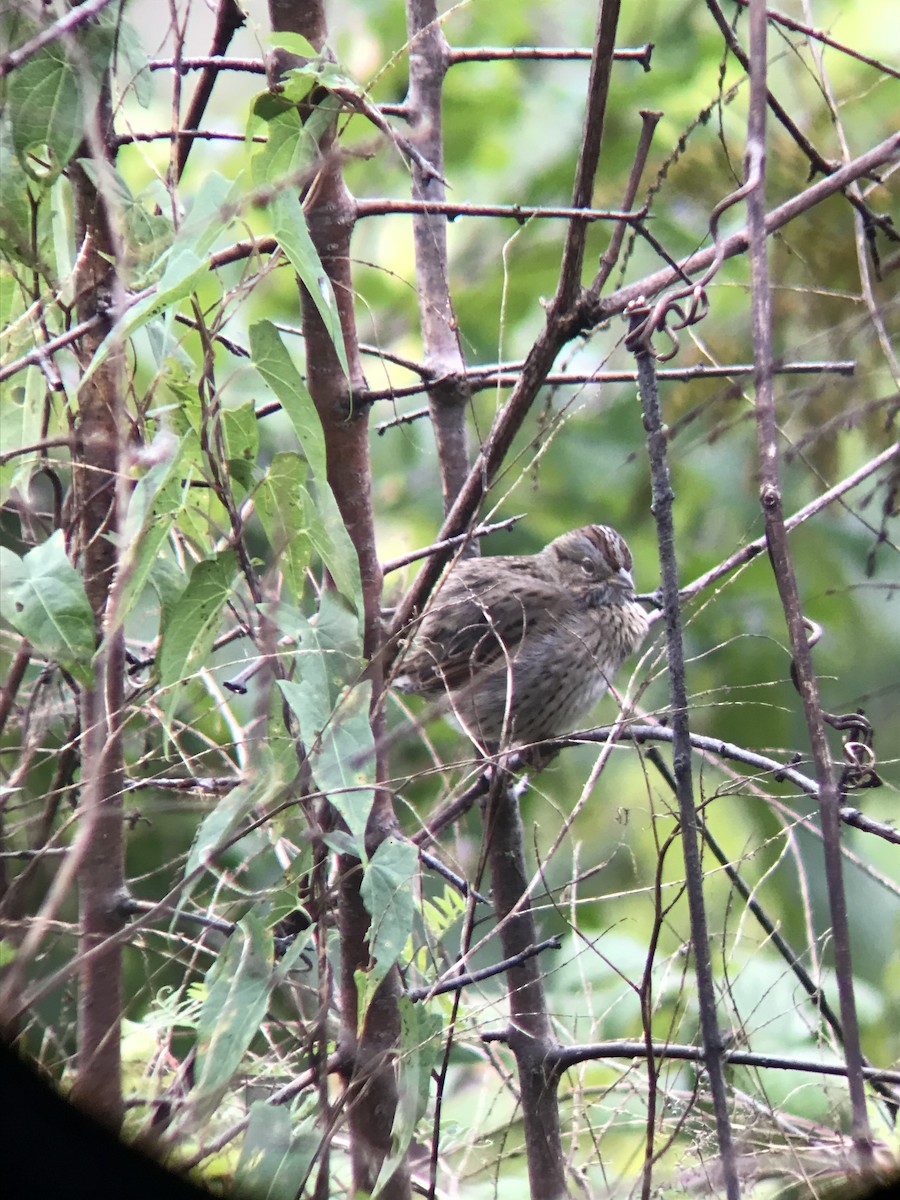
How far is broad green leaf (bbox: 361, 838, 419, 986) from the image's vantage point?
4.94 feet

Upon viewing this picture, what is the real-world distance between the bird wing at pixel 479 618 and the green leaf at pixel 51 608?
1.71 m

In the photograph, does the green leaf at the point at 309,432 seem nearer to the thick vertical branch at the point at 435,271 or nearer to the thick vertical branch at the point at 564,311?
the thick vertical branch at the point at 564,311

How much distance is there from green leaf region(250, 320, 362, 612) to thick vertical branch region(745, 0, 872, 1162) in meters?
0.56

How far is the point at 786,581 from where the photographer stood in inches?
51.6

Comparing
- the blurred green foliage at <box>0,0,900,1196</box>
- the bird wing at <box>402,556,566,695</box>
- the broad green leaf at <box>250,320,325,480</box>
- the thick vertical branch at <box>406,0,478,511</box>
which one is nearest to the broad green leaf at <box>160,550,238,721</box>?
the broad green leaf at <box>250,320,325,480</box>

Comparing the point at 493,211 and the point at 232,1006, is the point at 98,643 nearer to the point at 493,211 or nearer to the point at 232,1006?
the point at 232,1006

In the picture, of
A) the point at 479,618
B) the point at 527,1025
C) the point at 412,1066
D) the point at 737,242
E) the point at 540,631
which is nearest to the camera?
the point at 412,1066

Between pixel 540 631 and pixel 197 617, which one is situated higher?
pixel 540 631

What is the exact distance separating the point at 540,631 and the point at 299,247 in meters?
2.45

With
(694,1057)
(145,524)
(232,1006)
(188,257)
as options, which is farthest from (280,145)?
(694,1057)

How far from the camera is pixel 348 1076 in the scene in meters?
1.76

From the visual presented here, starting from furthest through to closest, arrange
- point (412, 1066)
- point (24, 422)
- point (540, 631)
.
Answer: point (540, 631) < point (24, 422) < point (412, 1066)

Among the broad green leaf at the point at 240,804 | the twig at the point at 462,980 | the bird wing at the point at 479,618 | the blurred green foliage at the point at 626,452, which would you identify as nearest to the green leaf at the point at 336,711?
the broad green leaf at the point at 240,804

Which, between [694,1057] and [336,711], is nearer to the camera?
[336,711]
